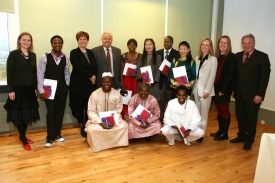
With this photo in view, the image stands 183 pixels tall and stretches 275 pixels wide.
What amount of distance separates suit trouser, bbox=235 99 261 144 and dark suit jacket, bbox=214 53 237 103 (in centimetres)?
20

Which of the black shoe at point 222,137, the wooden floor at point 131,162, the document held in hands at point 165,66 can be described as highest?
the document held in hands at point 165,66

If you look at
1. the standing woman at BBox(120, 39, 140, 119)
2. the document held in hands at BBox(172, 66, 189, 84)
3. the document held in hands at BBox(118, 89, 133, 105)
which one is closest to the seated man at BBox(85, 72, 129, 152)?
the document held in hands at BBox(118, 89, 133, 105)

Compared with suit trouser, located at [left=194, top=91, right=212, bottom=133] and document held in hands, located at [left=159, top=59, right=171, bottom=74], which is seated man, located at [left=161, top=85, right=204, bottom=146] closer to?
suit trouser, located at [left=194, top=91, right=212, bottom=133]

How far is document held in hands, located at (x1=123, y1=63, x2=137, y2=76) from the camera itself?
4246 millimetres

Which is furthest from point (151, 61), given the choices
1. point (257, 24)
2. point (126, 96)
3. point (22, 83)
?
point (257, 24)

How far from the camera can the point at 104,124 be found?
3691 mm

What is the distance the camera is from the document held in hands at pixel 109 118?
3711 mm

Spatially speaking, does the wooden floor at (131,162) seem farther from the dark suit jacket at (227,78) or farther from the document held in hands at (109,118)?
the dark suit jacket at (227,78)

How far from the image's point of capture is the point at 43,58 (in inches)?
144

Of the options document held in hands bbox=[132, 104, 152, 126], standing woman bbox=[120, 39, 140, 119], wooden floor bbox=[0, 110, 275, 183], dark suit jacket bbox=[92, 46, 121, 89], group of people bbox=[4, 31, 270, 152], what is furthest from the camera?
standing woman bbox=[120, 39, 140, 119]

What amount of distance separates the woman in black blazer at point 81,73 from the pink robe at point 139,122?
0.73 metres

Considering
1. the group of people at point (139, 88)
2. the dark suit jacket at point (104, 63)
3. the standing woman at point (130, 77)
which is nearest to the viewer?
the group of people at point (139, 88)

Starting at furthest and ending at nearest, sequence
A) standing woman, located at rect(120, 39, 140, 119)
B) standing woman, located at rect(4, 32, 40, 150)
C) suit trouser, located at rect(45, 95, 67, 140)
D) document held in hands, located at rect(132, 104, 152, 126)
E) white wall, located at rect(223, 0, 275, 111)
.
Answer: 1. white wall, located at rect(223, 0, 275, 111)
2. standing woman, located at rect(120, 39, 140, 119)
3. document held in hands, located at rect(132, 104, 152, 126)
4. suit trouser, located at rect(45, 95, 67, 140)
5. standing woman, located at rect(4, 32, 40, 150)

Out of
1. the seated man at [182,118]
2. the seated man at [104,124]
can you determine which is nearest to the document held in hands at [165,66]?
the seated man at [182,118]
